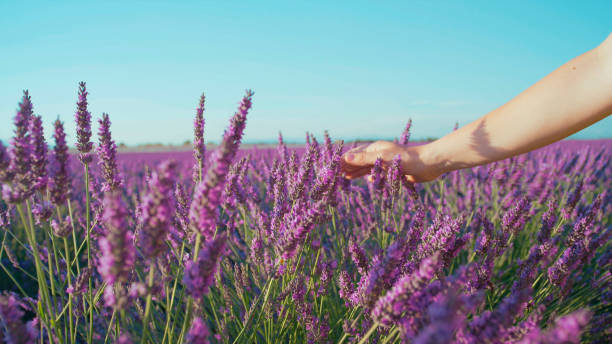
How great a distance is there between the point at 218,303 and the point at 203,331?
55.7 inches

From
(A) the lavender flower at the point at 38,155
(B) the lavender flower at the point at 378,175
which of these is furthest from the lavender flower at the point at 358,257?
(A) the lavender flower at the point at 38,155

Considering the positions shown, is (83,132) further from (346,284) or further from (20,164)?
(346,284)

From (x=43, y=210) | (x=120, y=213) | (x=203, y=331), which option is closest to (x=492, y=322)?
(x=203, y=331)

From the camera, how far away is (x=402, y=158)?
183cm

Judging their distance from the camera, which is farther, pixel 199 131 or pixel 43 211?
pixel 199 131

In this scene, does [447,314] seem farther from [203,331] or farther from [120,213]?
[120,213]

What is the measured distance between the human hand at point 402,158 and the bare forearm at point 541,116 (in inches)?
2.6

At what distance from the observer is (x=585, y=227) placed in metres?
1.50

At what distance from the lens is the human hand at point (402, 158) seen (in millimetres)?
1827

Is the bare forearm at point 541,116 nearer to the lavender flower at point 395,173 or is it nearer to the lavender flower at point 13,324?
the lavender flower at point 395,173

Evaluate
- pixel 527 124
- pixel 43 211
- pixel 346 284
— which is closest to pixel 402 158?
pixel 527 124

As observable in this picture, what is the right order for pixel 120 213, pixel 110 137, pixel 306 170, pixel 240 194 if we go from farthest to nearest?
pixel 240 194
pixel 306 170
pixel 110 137
pixel 120 213

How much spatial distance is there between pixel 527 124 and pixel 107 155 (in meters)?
1.82

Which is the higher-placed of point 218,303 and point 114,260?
point 114,260
